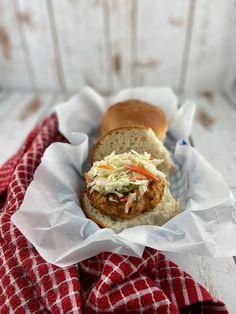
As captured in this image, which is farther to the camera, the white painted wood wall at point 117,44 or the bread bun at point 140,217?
the white painted wood wall at point 117,44

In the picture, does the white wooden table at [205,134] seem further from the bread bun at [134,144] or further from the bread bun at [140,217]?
the bread bun at [134,144]

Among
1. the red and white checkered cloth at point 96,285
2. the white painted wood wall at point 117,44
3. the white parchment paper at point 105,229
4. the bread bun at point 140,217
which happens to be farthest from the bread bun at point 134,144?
the white painted wood wall at point 117,44

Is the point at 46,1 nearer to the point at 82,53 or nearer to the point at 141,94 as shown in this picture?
the point at 82,53

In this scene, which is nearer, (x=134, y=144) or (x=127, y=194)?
(x=127, y=194)

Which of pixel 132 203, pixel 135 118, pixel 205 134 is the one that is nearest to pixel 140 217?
pixel 132 203

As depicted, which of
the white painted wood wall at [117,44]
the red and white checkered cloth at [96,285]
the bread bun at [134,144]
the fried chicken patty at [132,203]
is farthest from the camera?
the white painted wood wall at [117,44]

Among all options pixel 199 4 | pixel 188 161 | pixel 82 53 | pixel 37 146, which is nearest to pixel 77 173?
pixel 37 146

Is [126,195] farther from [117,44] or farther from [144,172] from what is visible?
[117,44]
